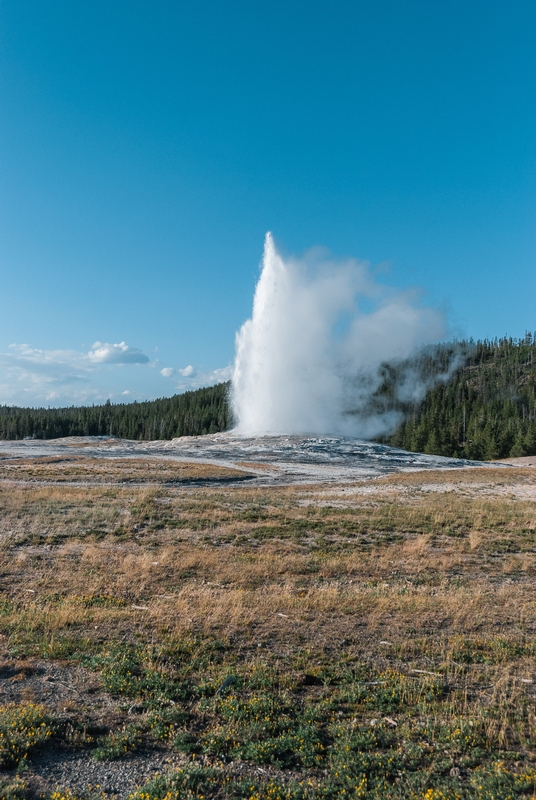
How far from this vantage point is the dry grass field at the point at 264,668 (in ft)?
17.6

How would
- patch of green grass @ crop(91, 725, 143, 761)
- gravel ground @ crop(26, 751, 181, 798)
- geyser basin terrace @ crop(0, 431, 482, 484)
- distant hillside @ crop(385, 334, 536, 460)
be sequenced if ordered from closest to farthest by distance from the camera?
gravel ground @ crop(26, 751, 181, 798), patch of green grass @ crop(91, 725, 143, 761), geyser basin terrace @ crop(0, 431, 482, 484), distant hillside @ crop(385, 334, 536, 460)

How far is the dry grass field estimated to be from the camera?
538cm

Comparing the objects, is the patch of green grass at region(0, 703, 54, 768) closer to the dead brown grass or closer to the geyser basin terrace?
the dead brown grass

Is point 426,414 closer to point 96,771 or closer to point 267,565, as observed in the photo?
point 267,565

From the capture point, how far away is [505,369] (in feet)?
587

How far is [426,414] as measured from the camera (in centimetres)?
12875

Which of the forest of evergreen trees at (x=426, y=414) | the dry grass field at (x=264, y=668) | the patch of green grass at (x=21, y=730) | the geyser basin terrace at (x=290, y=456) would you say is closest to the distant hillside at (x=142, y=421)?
the forest of evergreen trees at (x=426, y=414)

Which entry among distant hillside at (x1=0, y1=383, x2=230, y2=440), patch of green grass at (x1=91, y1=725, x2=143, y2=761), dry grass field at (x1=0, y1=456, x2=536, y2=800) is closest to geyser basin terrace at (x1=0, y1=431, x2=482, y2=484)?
dry grass field at (x1=0, y1=456, x2=536, y2=800)

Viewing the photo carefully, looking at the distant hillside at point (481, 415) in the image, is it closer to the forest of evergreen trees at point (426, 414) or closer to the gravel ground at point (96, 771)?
the forest of evergreen trees at point (426, 414)

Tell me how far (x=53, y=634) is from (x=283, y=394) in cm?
9411

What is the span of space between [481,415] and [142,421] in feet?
352

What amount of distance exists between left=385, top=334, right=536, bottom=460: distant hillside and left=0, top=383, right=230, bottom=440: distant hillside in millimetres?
57347

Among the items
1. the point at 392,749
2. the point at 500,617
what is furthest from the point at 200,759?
the point at 500,617

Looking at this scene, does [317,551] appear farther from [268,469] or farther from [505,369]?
[505,369]
